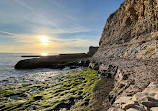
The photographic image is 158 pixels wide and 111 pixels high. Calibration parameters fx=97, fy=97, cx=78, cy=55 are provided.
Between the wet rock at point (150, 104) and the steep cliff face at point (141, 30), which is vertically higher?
the steep cliff face at point (141, 30)

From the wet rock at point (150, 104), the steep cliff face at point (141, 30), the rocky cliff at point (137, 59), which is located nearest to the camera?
the wet rock at point (150, 104)

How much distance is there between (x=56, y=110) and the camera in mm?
5656

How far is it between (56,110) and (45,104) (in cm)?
113

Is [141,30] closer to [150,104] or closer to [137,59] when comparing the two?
[137,59]

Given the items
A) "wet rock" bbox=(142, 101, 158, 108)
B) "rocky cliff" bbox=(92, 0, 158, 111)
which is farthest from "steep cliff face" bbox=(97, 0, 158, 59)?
"wet rock" bbox=(142, 101, 158, 108)

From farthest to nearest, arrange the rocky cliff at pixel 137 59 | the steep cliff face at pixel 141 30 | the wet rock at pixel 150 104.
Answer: the steep cliff face at pixel 141 30 < the rocky cliff at pixel 137 59 < the wet rock at pixel 150 104

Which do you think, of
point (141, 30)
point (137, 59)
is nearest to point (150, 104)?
point (137, 59)

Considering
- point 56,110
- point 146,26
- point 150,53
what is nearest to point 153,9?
point 146,26

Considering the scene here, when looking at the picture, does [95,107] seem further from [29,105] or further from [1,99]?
[1,99]

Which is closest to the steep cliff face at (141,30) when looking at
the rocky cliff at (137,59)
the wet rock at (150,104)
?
the rocky cliff at (137,59)

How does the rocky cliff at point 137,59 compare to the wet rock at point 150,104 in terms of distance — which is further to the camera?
the rocky cliff at point 137,59

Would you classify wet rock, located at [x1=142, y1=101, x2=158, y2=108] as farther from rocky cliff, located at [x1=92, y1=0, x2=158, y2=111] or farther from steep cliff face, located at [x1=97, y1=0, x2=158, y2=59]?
steep cliff face, located at [x1=97, y1=0, x2=158, y2=59]

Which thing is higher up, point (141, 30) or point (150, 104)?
point (141, 30)

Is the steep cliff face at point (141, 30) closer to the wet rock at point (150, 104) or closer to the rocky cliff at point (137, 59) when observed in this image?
the rocky cliff at point (137, 59)
